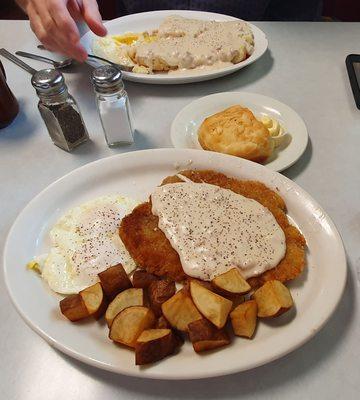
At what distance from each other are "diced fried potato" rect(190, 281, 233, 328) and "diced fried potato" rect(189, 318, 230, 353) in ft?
0.05

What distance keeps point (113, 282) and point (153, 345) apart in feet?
0.64

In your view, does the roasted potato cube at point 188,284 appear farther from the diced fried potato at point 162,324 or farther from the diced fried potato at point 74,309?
the diced fried potato at point 74,309

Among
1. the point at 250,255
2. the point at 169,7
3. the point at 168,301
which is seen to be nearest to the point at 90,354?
the point at 168,301

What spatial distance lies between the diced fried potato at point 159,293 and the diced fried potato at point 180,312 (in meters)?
0.03

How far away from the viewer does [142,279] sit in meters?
0.96

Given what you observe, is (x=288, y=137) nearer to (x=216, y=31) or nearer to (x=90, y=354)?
(x=216, y=31)

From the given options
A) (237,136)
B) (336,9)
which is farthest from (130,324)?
(336,9)

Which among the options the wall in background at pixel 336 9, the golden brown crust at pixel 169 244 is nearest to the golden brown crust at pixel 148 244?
the golden brown crust at pixel 169 244

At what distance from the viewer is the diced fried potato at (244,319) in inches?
34.1

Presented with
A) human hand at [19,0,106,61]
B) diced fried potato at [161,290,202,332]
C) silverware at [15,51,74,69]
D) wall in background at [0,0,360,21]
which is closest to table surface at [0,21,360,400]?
silverware at [15,51,74,69]

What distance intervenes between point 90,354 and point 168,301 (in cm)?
19

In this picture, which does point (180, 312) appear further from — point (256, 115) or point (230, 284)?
point (256, 115)

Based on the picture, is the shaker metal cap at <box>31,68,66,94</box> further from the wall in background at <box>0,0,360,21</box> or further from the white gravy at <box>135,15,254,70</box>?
the wall in background at <box>0,0,360,21</box>

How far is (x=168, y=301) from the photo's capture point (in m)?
0.88
